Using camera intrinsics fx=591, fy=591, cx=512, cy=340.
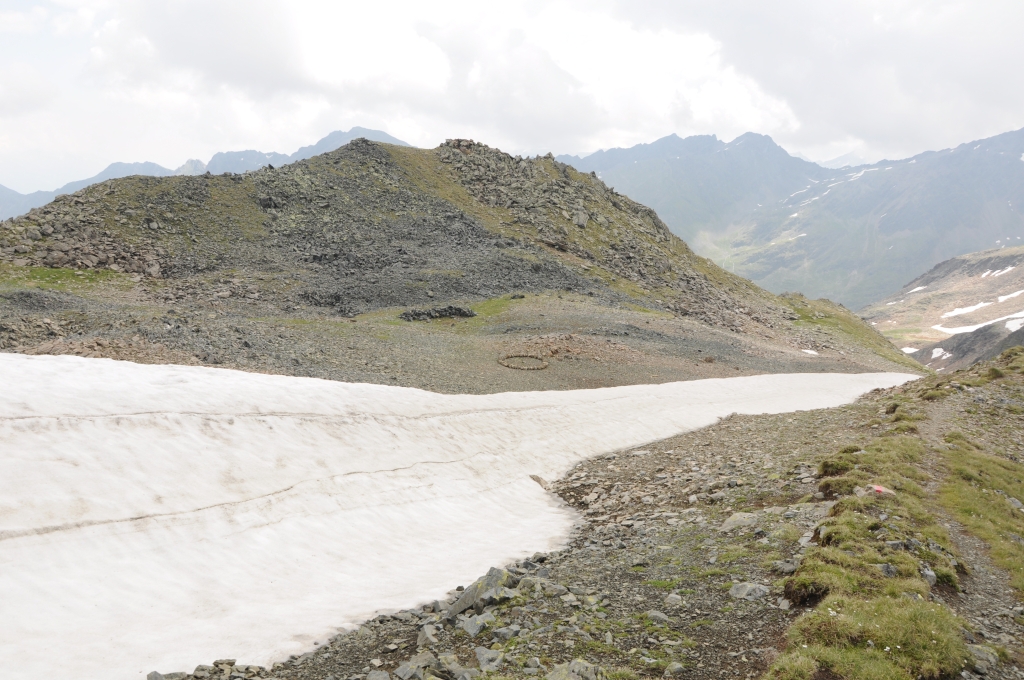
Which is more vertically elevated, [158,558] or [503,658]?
[158,558]

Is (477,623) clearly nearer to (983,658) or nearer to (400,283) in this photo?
(983,658)

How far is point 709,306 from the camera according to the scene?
83625 mm

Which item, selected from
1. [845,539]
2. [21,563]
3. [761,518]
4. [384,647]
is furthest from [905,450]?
[21,563]

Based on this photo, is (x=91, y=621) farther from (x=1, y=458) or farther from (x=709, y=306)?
(x=709, y=306)

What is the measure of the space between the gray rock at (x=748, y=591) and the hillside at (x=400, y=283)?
22.8 m

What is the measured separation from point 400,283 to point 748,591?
195 feet

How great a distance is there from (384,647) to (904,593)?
9.08 metres

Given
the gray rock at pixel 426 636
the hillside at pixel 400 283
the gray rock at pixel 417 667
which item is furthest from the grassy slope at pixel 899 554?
the hillside at pixel 400 283

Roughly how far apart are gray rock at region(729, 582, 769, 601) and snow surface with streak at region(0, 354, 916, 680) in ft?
20.5

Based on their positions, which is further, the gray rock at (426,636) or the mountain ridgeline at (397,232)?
the mountain ridgeline at (397,232)

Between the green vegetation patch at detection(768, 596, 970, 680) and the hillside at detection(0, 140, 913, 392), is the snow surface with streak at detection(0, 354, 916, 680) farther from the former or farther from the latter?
the hillside at detection(0, 140, 913, 392)

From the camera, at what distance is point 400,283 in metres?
66.9

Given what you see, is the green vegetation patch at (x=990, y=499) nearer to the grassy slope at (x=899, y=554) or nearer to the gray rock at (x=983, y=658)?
the grassy slope at (x=899, y=554)

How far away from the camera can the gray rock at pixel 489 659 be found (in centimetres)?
929
